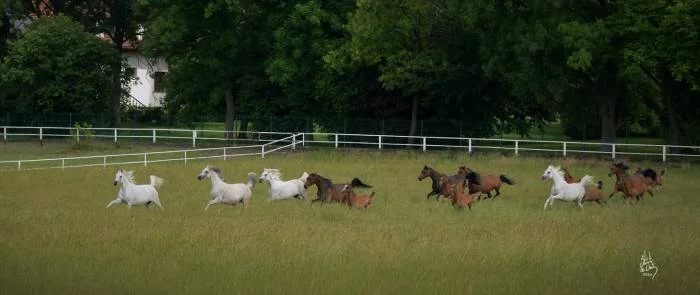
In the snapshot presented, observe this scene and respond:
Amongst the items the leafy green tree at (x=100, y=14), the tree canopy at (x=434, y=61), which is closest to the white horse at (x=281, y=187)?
the tree canopy at (x=434, y=61)

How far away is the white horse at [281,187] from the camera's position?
3084cm

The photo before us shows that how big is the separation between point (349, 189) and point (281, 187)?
220 cm

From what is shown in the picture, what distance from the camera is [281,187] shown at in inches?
1222

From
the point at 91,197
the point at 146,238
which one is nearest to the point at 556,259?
the point at 146,238

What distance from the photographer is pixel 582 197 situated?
1201 inches

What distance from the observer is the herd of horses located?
2909 cm

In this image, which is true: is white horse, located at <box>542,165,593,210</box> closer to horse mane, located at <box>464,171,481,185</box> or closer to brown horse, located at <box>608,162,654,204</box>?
brown horse, located at <box>608,162,654,204</box>

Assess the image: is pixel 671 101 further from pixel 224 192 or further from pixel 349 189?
pixel 224 192

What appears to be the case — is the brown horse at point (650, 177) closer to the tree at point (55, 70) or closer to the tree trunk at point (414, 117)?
the tree trunk at point (414, 117)

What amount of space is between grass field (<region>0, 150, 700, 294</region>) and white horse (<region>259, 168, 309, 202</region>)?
0.92 ft

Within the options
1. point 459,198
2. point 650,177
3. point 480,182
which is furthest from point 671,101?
point 459,198

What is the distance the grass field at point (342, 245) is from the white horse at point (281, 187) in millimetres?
282

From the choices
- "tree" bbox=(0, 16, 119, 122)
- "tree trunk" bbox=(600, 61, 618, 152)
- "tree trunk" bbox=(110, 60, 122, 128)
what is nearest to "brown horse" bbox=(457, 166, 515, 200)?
"tree trunk" bbox=(600, 61, 618, 152)

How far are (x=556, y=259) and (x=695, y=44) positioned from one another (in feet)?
101
